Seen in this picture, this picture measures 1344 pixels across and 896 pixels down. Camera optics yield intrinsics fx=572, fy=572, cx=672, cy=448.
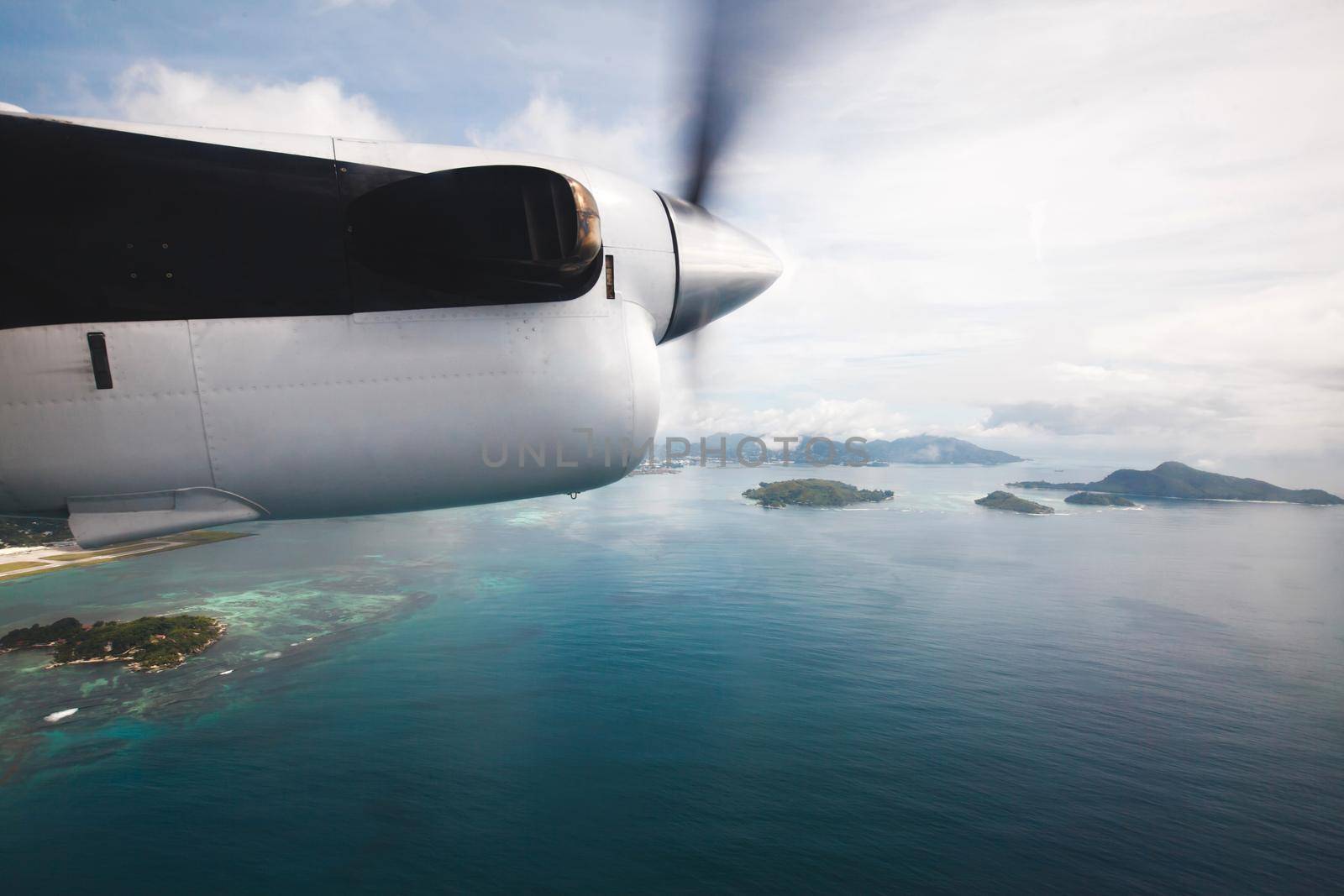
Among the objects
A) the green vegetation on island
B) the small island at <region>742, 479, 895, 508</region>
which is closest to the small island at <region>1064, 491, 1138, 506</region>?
the small island at <region>742, 479, 895, 508</region>

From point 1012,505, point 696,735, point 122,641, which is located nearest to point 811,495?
point 1012,505

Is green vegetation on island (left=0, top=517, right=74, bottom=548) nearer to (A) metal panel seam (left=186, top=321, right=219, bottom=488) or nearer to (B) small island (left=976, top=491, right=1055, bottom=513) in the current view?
(A) metal panel seam (left=186, top=321, right=219, bottom=488)

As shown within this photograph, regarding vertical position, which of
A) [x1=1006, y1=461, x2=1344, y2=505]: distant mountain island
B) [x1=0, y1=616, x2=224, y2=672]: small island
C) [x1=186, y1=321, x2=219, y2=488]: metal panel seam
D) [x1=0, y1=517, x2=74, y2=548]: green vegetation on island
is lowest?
[x1=1006, y1=461, x2=1344, y2=505]: distant mountain island

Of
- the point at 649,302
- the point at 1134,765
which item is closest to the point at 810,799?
the point at 1134,765

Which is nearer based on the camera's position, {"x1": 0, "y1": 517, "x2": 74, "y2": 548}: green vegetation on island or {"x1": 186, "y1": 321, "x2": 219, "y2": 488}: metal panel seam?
{"x1": 186, "y1": 321, "x2": 219, "y2": 488}: metal panel seam

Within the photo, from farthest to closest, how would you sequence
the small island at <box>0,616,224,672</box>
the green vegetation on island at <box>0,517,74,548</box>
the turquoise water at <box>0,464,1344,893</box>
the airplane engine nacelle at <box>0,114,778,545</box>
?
the green vegetation on island at <box>0,517,74,548</box> < the small island at <box>0,616,224,672</box> < the turquoise water at <box>0,464,1344,893</box> < the airplane engine nacelle at <box>0,114,778,545</box>

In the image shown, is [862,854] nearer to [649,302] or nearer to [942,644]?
[942,644]

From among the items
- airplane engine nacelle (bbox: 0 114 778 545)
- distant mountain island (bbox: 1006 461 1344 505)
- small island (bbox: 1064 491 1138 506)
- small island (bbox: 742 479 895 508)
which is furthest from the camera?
distant mountain island (bbox: 1006 461 1344 505)

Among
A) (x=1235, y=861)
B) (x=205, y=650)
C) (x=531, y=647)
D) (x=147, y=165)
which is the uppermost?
(x=147, y=165)
